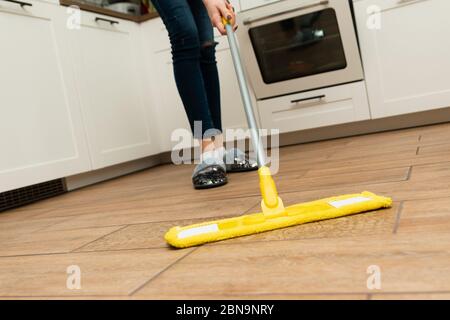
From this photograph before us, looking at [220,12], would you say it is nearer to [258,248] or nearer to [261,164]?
[261,164]

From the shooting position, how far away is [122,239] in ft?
2.66

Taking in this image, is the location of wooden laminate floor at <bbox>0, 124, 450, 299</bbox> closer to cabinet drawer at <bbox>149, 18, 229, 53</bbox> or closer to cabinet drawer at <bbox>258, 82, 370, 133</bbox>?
cabinet drawer at <bbox>258, 82, 370, 133</bbox>

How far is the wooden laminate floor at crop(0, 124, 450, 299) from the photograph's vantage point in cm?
47

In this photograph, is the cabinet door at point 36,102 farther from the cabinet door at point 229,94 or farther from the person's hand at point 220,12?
the person's hand at point 220,12

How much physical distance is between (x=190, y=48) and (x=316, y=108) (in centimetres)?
102

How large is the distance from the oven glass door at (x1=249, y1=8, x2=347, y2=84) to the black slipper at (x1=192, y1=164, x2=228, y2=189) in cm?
99

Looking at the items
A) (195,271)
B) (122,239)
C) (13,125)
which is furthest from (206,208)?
(13,125)

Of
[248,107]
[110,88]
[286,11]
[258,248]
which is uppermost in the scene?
[286,11]

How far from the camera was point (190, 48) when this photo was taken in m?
1.27

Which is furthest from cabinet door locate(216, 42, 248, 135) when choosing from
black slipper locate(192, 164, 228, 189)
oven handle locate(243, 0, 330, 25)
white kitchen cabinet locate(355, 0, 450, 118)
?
black slipper locate(192, 164, 228, 189)

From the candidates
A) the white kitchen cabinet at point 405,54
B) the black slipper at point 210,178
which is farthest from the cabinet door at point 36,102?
the white kitchen cabinet at point 405,54

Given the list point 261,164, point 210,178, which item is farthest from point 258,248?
point 210,178

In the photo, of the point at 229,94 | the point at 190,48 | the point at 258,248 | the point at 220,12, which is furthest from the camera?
the point at 229,94

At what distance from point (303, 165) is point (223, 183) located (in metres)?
0.30
